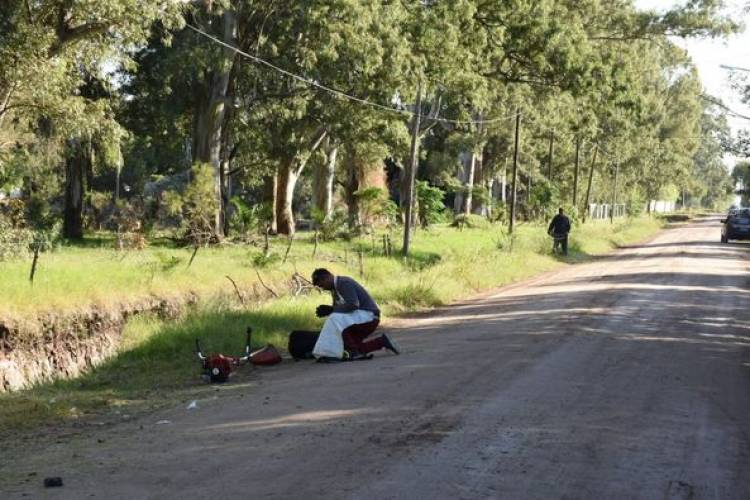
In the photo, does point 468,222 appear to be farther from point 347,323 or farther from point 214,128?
point 347,323

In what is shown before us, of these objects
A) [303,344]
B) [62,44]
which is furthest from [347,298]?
[62,44]

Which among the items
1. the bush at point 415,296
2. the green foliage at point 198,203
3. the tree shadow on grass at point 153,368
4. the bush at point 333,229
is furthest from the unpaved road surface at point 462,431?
the bush at point 333,229

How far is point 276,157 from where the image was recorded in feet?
111

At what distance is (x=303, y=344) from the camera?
1343 centimetres

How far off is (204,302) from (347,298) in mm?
5468

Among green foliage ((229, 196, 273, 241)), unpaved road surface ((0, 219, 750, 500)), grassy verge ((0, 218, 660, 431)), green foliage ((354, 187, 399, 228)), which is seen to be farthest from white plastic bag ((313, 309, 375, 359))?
green foliage ((354, 187, 399, 228))

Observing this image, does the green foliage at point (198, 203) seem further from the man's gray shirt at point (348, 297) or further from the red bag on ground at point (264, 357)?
the man's gray shirt at point (348, 297)

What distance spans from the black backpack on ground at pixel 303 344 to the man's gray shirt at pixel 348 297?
2.46ft

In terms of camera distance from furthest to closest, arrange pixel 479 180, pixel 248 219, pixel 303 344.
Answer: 1. pixel 479 180
2. pixel 248 219
3. pixel 303 344

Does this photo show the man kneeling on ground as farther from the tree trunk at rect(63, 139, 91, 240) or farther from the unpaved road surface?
the tree trunk at rect(63, 139, 91, 240)

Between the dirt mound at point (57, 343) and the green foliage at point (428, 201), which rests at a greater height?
the green foliage at point (428, 201)

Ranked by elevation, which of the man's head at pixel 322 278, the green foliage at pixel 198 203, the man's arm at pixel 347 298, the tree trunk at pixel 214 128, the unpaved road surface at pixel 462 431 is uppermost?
the tree trunk at pixel 214 128

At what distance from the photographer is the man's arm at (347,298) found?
12805 millimetres

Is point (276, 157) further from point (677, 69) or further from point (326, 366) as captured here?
point (677, 69)
